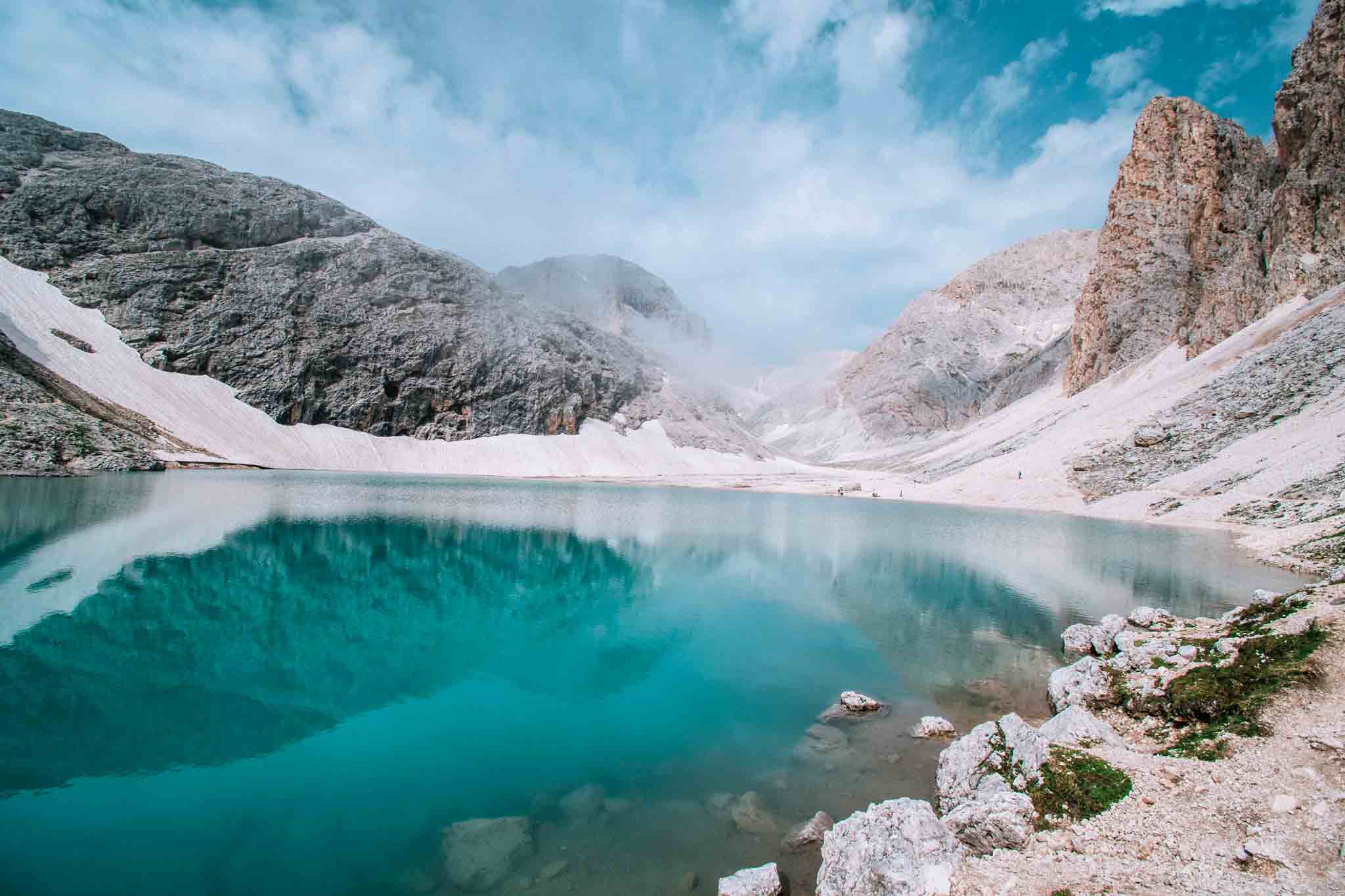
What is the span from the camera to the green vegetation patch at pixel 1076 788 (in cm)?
668

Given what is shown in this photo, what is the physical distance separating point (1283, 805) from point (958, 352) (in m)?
150

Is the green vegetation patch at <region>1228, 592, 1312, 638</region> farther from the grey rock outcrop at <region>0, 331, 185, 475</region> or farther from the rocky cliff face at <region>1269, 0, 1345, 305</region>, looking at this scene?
the grey rock outcrop at <region>0, 331, 185, 475</region>

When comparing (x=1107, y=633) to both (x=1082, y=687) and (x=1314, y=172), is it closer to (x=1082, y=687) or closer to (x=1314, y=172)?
(x=1082, y=687)

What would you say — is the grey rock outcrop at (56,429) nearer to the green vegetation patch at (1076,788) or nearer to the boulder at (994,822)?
the boulder at (994,822)

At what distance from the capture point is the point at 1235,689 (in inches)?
345

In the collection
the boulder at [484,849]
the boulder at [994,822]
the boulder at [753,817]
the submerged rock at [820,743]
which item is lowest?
the boulder at [484,849]

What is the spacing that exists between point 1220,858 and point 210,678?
15.0 metres

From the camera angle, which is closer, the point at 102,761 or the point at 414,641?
the point at 102,761

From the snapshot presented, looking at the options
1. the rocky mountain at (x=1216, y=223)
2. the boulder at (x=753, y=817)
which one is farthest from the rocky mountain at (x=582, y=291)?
the boulder at (x=753, y=817)

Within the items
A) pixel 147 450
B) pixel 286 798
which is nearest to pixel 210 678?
pixel 286 798

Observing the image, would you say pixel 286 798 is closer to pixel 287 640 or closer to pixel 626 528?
pixel 287 640

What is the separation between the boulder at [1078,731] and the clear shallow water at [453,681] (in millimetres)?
1944

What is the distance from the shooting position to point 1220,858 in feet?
17.9

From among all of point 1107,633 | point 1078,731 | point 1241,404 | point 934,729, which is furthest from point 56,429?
point 1241,404
